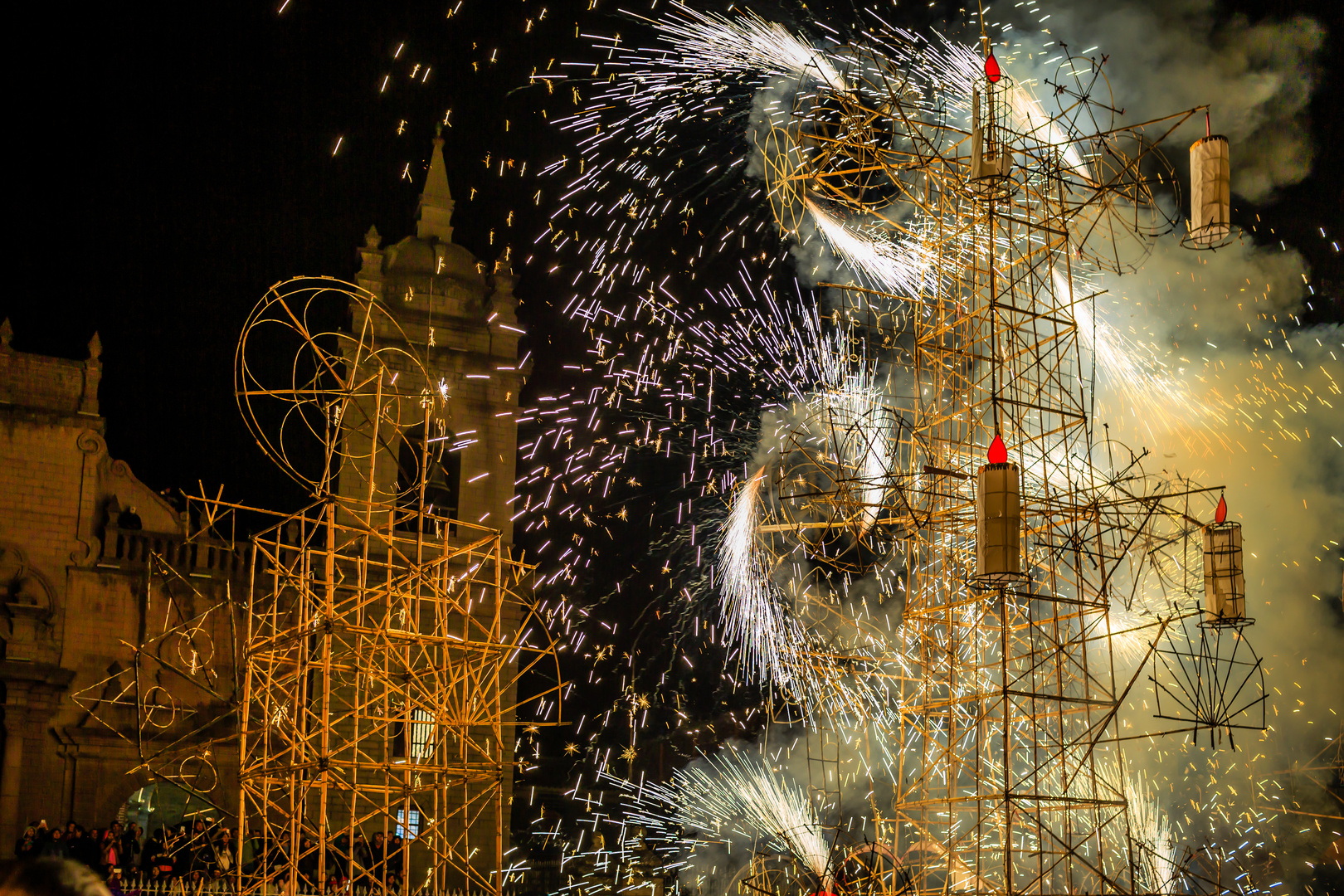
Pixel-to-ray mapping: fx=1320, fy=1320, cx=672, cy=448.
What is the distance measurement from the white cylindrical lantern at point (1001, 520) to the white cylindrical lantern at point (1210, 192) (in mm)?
4835

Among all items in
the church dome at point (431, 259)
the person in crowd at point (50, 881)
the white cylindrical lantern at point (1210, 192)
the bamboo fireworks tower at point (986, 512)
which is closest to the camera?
the person in crowd at point (50, 881)

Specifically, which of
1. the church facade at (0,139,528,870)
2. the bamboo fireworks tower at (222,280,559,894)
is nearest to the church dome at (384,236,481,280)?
the bamboo fireworks tower at (222,280,559,894)

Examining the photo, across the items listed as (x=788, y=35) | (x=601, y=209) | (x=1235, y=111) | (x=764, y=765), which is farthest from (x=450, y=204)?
(x=1235, y=111)

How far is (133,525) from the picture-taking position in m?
23.5

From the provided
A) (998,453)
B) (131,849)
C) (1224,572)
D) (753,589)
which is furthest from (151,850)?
(1224,572)

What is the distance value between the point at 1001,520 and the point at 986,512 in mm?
165

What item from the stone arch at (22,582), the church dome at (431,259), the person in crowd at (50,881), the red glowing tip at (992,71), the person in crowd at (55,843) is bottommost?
the person in crowd at (55,843)

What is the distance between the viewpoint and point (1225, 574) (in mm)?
15172

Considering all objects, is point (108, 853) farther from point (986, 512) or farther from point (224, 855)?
point (986, 512)

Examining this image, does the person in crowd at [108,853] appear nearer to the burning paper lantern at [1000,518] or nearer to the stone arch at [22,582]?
the stone arch at [22,582]

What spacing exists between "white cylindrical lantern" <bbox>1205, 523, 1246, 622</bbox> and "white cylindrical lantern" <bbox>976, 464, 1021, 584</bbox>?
146 inches

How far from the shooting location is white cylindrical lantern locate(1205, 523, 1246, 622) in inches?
593

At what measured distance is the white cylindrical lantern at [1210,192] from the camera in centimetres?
1545

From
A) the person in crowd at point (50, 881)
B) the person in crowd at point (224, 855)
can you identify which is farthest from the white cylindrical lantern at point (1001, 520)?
the person in crowd at point (50, 881)
